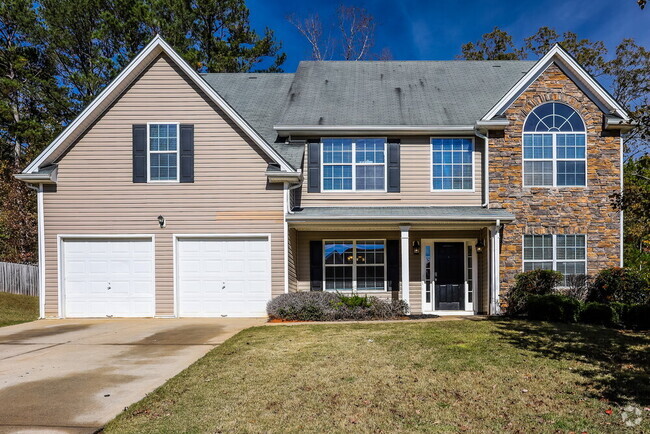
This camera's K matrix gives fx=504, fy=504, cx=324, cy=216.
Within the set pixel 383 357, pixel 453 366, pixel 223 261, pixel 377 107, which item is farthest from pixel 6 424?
pixel 377 107

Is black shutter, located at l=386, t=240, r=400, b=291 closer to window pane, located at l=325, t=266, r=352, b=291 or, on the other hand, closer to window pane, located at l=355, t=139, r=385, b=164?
window pane, located at l=325, t=266, r=352, b=291

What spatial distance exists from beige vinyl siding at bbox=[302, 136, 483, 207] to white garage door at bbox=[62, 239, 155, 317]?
472 centimetres

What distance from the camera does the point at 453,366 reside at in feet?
23.2

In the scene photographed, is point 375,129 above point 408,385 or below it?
above

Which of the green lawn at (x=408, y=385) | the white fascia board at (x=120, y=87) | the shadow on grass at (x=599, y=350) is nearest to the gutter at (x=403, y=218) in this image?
the white fascia board at (x=120, y=87)

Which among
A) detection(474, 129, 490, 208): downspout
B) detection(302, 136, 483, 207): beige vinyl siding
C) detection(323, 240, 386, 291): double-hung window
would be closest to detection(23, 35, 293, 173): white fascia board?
detection(302, 136, 483, 207): beige vinyl siding

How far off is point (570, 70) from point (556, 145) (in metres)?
2.02

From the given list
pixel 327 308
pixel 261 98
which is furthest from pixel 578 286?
pixel 261 98

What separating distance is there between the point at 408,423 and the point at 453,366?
89.2 inches

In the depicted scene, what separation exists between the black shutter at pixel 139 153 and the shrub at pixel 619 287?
1233 centimetres

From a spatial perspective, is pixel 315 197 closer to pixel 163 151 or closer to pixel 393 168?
pixel 393 168

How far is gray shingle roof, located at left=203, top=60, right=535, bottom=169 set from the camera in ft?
48.1

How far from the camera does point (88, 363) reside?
783 centimetres

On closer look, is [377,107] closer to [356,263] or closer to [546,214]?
[356,263]
